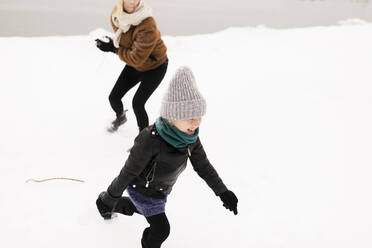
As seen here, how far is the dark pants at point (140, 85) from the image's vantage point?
2.35m

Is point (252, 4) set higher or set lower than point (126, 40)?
higher

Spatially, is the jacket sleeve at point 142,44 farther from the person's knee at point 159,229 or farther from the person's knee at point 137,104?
the person's knee at point 159,229

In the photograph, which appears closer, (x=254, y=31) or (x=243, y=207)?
(x=243, y=207)

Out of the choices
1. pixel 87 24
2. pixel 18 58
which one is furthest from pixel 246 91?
pixel 87 24

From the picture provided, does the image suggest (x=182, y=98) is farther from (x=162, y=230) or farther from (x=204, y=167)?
(x=162, y=230)

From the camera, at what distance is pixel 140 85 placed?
2.38 meters

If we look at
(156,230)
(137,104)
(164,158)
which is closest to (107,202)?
(156,230)

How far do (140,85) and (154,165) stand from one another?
118cm

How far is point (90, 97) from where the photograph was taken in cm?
349

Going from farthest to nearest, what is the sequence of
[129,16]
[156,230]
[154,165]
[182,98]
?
[129,16], [156,230], [154,165], [182,98]

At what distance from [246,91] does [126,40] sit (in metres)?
1.94

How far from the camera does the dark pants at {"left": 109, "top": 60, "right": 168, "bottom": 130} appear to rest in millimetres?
2348

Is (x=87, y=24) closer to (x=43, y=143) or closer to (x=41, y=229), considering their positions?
(x=43, y=143)

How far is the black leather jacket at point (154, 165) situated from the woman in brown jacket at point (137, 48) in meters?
1.00
